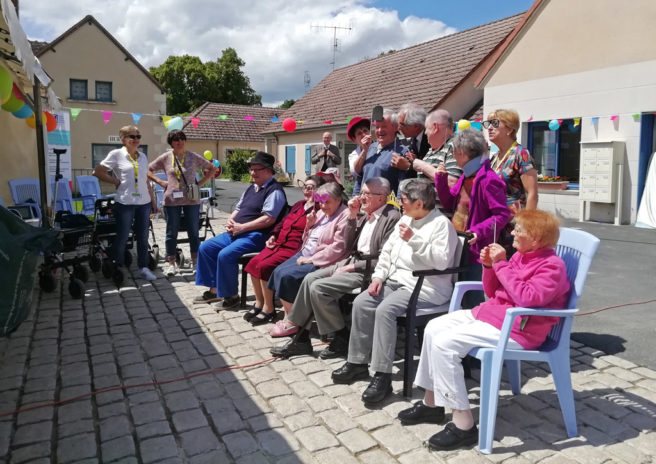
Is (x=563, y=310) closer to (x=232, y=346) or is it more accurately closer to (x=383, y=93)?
(x=232, y=346)

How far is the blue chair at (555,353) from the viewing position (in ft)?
9.20

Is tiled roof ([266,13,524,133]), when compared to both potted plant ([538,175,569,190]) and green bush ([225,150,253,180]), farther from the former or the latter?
green bush ([225,150,253,180])

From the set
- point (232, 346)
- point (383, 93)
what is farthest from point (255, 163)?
point (383, 93)

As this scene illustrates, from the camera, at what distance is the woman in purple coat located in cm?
347

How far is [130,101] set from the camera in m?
24.6

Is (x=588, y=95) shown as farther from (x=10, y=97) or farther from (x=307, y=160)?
(x=307, y=160)

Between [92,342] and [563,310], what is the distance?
12.2ft

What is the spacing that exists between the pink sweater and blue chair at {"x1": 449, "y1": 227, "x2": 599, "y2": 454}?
0.19 ft

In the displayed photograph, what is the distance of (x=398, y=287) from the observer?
3.79m

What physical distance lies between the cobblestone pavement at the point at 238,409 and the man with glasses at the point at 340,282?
195 millimetres

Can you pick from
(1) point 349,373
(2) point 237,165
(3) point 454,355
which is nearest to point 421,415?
(3) point 454,355

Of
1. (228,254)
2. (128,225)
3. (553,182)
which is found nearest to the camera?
(228,254)

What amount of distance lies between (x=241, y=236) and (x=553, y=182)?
1080cm

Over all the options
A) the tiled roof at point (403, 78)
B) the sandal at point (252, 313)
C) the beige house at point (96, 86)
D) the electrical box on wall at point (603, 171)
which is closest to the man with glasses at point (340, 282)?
the sandal at point (252, 313)
